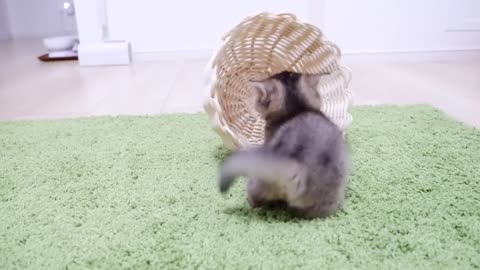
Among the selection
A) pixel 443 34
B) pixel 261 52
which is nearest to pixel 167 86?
pixel 261 52

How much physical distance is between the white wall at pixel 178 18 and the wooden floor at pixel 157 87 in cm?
15

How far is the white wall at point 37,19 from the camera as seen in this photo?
14.2 ft

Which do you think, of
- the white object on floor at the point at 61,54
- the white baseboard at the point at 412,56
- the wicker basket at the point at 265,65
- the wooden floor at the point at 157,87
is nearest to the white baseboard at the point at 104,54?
the wooden floor at the point at 157,87

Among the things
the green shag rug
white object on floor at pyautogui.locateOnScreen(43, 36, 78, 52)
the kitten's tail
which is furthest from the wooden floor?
the kitten's tail

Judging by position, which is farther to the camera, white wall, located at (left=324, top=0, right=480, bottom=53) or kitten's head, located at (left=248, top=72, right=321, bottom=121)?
white wall, located at (left=324, top=0, right=480, bottom=53)

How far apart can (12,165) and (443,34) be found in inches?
92.1

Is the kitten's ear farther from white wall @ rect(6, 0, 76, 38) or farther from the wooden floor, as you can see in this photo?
white wall @ rect(6, 0, 76, 38)

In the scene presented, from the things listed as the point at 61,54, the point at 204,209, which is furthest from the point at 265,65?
the point at 61,54

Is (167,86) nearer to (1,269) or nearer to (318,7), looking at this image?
(318,7)

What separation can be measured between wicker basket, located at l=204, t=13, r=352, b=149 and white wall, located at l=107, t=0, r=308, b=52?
133cm

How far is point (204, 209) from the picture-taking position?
84 centimetres

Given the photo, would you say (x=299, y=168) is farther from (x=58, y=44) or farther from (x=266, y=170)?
(x=58, y=44)

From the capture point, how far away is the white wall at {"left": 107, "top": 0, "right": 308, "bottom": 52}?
2.54 m

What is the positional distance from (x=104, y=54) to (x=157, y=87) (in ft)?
2.39
